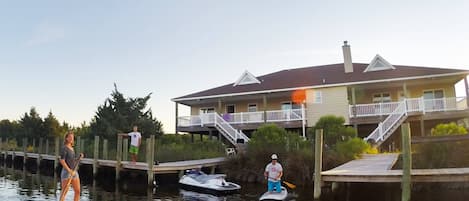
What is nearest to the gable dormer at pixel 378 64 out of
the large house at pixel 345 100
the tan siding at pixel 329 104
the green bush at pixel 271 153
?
the large house at pixel 345 100

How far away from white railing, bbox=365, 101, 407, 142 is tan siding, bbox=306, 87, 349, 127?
331 cm

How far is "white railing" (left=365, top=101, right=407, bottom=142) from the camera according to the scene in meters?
21.7

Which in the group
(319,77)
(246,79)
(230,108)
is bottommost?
(230,108)

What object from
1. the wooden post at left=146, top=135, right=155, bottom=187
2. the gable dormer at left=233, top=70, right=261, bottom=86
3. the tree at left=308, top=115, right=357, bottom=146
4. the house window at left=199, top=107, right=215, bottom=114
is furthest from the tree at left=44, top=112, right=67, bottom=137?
the tree at left=308, top=115, right=357, bottom=146

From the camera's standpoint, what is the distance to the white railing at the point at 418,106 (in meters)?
23.8

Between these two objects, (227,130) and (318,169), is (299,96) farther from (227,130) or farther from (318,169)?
(318,169)

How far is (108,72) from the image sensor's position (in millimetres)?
25875

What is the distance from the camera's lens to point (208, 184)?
1488 cm

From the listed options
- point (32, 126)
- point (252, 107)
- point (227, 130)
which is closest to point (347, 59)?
point (252, 107)

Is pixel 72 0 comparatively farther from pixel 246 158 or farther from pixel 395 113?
pixel 395 113

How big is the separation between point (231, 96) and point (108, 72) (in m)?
8.63

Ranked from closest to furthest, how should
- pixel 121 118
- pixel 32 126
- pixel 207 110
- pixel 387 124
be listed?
pixel 387 124 → pixel 121 118 → pixel 207 110 → pixel 32 126

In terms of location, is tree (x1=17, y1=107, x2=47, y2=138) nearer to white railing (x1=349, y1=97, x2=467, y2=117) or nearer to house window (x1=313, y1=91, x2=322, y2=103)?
house window (x1=313, y1=91, x2=322, y2=103)

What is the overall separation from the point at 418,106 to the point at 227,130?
39.3ft
